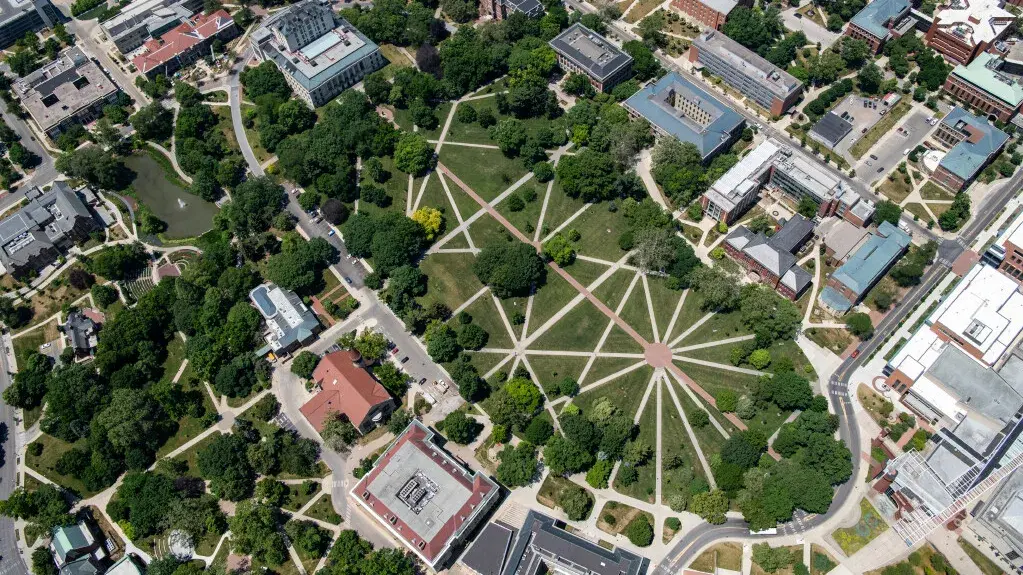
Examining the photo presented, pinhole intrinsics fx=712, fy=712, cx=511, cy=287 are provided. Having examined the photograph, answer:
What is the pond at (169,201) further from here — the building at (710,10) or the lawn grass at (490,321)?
the building at (710,10)

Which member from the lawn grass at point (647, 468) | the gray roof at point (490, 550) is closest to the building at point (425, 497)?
the gray roof at point (490, 550)

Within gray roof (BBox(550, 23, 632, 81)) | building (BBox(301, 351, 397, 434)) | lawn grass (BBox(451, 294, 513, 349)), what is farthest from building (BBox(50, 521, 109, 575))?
gray roof (BBox(550, 23, 632, 81))

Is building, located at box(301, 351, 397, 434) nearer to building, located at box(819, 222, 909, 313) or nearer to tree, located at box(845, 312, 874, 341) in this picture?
building, located at box(819, 222, 909, 313)

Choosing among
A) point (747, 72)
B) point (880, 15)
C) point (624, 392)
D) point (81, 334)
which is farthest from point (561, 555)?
point (880, 15)

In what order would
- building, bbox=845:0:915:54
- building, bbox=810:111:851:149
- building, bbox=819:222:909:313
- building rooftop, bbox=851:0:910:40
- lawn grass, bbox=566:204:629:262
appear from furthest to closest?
building, bbox=845:0:915:54 < building rooftop, bbox=851:0:910:40 < building, bbox=810:111:851:149 < lawn grass, bbox=566:204:629:262 < building, bbox=819:222:909:313

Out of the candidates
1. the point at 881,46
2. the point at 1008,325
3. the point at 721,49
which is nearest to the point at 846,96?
the point at 881,46

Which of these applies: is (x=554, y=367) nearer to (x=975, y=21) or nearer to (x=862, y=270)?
(x=862, y=270)
